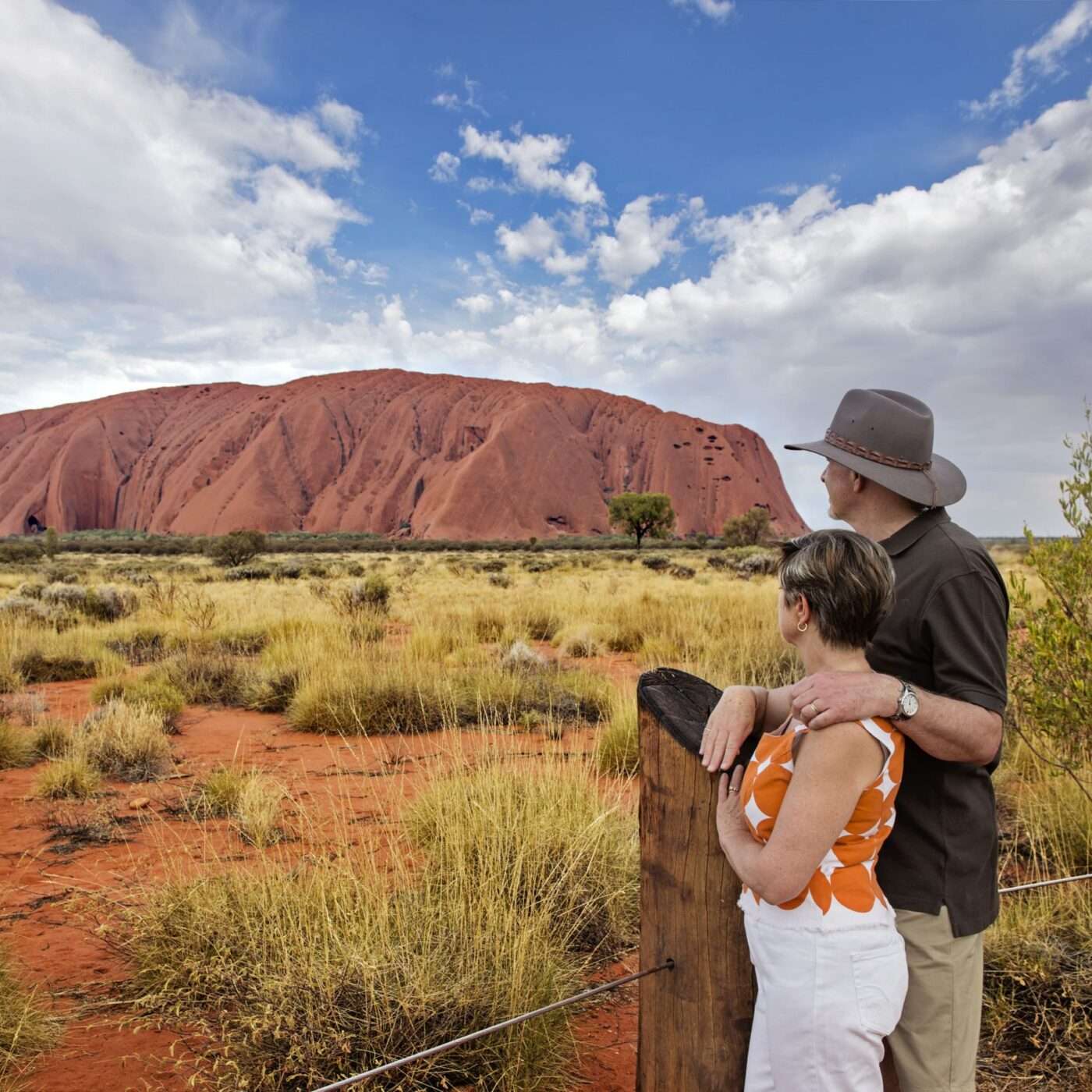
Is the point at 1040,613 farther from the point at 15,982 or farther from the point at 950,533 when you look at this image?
the point at 15,982

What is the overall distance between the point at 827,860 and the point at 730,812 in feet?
0.63

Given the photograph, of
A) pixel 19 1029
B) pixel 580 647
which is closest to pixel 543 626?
pixel 580 647

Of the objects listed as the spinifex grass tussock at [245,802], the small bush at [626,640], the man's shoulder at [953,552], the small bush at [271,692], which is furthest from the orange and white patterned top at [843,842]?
the small bush at [626,640]

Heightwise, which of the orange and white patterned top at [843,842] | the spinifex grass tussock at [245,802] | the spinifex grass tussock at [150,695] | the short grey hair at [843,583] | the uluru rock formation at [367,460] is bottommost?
the spinifex grass tussock at [245,802]

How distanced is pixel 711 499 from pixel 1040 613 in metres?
92.8

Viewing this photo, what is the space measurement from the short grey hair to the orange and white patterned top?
0.17 meters

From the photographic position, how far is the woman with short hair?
4.47ft

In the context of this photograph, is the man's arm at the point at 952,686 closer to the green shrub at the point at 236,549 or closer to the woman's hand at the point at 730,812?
the woman's hand at the point at 730,812

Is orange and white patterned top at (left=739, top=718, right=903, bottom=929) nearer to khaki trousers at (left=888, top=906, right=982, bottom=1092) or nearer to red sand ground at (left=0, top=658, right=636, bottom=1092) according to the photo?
khaki trousers at (left=888, top=906, right=982, bottom=1092)

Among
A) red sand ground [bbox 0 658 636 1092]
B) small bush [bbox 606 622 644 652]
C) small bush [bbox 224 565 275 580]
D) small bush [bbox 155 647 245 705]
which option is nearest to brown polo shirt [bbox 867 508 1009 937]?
red sand ground [bbox 0 658 636 1092]

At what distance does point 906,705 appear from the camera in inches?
55.5

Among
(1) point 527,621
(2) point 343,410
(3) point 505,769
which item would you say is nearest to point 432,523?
(2) point 343,410

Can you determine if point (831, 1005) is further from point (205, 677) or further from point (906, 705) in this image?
point (205, 677)

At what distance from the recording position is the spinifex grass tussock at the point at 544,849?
3.25 m
